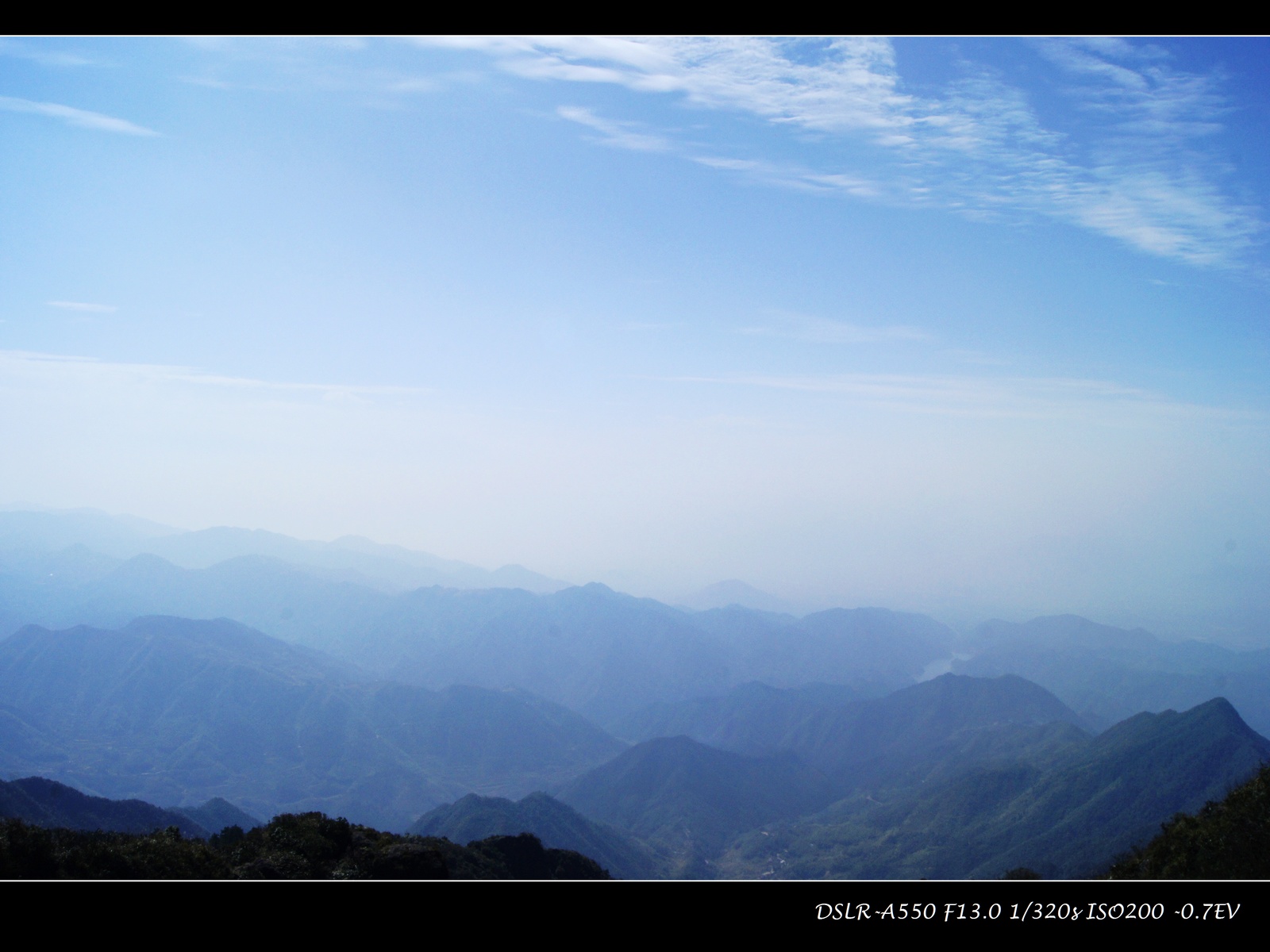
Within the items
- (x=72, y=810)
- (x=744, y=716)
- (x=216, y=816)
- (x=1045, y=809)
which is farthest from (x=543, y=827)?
(x=744, y=716)

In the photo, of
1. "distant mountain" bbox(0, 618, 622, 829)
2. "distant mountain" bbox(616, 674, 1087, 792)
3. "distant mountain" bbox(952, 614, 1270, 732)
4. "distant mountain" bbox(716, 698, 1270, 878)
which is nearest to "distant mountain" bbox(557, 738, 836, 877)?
"distant mountain" bbox(716, 698, 1270, 878)

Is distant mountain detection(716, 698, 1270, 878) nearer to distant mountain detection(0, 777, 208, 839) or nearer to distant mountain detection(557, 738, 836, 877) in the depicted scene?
distant mountain detection(557, 738, 836, 877)

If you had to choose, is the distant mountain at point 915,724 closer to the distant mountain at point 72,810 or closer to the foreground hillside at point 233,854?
the distant mountain at point 72,810

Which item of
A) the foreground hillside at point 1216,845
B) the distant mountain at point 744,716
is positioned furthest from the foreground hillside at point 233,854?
the distant mountain at point 744,716

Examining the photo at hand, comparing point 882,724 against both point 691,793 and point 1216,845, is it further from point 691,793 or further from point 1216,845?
point 1216,845

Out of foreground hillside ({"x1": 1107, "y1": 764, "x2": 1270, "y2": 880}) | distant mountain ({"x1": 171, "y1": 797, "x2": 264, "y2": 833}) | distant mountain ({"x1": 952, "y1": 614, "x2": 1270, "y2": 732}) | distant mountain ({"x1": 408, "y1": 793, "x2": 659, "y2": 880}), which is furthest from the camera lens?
distant mountain ({"x1": 952, "y1": 614, "x2": 1270, "y2": 732})

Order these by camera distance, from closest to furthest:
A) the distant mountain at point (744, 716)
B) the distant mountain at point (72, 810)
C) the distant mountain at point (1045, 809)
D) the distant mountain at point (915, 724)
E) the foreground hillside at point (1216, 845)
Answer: the foreground hillside at point (1216, 845), the distant mountain at point (72, 810), the distant mountain at point (1045, 809), the distant mountain at point (915, 724), the distant mountain at point (744, 716)

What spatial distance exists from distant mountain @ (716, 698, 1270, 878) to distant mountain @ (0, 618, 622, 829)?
72184mm

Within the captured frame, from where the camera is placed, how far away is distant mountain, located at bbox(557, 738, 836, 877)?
3772 inches

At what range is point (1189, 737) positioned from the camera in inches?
2490

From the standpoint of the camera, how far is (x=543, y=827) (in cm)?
7094

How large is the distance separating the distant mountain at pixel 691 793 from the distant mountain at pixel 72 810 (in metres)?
58.7

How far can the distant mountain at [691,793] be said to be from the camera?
314 feet

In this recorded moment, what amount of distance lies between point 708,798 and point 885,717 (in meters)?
55.3
